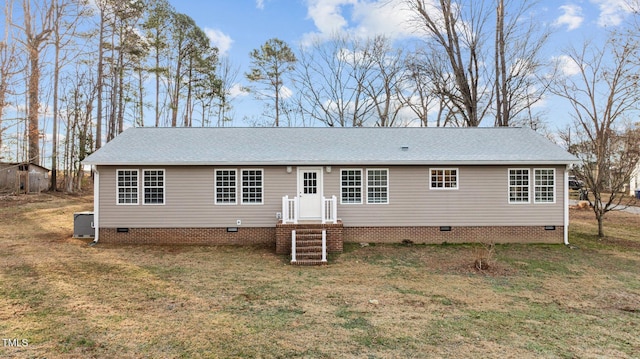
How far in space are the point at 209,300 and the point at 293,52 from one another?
23.3 m

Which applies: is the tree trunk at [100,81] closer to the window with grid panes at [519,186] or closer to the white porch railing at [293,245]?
the white porch railing at [293,245]

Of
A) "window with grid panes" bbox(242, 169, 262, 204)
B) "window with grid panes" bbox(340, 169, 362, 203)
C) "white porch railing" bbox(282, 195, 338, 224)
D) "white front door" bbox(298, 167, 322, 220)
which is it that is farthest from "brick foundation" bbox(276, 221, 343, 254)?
"window with grid panes" bbox(242, 169, 262, 204)

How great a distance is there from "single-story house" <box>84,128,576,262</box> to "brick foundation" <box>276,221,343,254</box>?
1.49ft

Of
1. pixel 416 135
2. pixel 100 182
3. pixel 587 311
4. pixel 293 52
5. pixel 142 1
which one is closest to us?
pixel 587 311

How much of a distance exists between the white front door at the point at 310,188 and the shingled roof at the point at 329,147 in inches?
15.7

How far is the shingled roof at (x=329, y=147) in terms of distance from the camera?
1070 cm

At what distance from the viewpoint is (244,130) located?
1342 cm

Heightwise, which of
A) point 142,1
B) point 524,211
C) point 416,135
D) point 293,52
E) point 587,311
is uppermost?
point 142,1

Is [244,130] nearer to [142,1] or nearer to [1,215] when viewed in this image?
[1,215]

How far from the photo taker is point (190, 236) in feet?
35.5

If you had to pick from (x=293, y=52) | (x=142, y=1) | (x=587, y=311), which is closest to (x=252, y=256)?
(x=587, y=311)

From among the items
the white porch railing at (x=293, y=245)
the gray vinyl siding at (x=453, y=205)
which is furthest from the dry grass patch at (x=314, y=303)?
the gray vinyl siding at (x=453, y=205)

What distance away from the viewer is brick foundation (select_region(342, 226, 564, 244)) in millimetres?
11047

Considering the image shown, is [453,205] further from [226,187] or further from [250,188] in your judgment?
[226,187]
